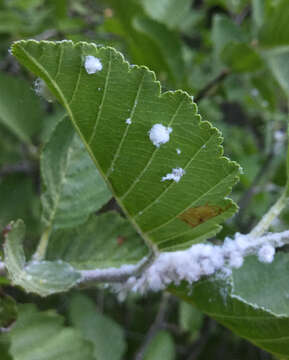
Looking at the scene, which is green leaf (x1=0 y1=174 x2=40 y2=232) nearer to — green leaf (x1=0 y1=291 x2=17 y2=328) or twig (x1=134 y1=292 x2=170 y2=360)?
twig (x1=134 y1=292 x2=170 y2=360)

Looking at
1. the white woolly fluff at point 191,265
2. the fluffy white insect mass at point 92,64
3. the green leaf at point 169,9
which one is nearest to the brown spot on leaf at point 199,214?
the white woolly fluff at point 191,265

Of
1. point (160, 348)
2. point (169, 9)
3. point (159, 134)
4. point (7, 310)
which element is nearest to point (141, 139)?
point (159, 134)

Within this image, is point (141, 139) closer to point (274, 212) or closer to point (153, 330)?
point (274, 212)

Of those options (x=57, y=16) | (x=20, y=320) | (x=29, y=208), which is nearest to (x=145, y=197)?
(x=20, y=320)

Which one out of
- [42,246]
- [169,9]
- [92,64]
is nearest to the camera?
[92,64]

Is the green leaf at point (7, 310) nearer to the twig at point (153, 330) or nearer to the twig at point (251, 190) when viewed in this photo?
the twig at point (153, 330)

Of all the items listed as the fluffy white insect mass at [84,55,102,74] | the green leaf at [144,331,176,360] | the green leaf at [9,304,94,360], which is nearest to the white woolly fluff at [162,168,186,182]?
the fluffy white insect mass at [84,55,102,74]

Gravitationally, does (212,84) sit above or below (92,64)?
below
